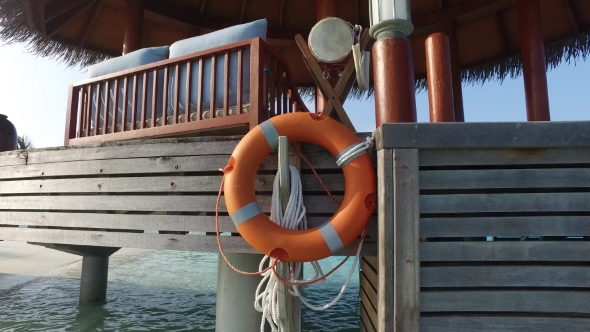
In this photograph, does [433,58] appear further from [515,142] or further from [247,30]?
[247,30]

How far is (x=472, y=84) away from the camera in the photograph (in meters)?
6.33

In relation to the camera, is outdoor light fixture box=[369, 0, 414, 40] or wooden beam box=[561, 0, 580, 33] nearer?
outdoor light fixture box=[369, 0, 414, 40]

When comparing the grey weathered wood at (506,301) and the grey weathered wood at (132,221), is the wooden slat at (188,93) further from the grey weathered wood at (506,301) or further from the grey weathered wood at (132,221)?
the grey weathered wood at (506,301)

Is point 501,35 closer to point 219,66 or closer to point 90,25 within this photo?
point 219,66

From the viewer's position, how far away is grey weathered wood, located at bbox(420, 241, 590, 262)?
146cm

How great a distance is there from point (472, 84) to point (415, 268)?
5834mm

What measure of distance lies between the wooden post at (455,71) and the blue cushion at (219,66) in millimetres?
3251

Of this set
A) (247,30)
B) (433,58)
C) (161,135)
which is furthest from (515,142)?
(161,135)

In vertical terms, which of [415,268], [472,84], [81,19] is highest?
[81,19]

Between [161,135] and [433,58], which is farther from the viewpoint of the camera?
[161,135]

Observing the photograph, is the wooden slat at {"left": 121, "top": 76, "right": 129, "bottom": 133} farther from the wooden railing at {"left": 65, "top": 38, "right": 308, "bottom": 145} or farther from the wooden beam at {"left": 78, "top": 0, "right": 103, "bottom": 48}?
the wooden beam at {"left": 78, "top": 0, "right": 103, "bottom": 48}

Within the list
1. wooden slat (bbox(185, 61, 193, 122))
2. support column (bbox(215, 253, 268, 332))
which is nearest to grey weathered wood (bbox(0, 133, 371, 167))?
wooden slat (bbox(185, 61, 193, 122))

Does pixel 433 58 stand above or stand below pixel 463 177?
above

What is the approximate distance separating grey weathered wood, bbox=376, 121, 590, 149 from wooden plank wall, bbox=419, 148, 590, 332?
0.14 ft
